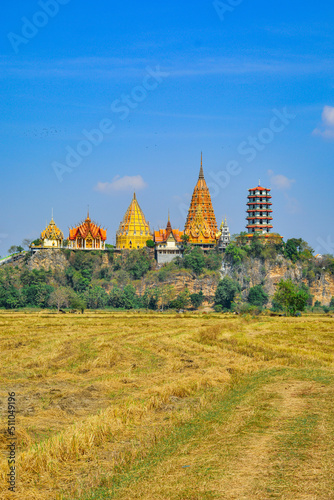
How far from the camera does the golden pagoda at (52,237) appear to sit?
10706 centimetres

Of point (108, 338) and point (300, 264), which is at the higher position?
point (300, 264)

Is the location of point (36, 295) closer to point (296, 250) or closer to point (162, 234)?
point (162, 234)

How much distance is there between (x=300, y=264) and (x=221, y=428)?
3817 inches

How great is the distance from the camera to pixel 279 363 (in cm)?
3031

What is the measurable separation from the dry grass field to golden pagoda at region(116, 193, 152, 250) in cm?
7418

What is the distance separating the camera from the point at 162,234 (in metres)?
110

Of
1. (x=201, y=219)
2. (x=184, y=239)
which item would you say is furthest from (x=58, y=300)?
(x=201, y=219)

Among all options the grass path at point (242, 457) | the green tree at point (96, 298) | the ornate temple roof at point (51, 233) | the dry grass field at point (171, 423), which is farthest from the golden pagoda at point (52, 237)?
the grass path at point (242, 457)

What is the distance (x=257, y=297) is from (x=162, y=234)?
19.4 metres

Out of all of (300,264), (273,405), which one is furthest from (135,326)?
(300,264)

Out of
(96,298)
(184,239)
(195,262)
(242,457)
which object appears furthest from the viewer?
(184,239)

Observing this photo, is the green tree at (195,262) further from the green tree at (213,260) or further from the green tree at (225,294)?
the green tree at (225,294)

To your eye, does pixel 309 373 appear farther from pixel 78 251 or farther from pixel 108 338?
pixel 78 251

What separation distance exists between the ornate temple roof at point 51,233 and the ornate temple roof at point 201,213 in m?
21.6
